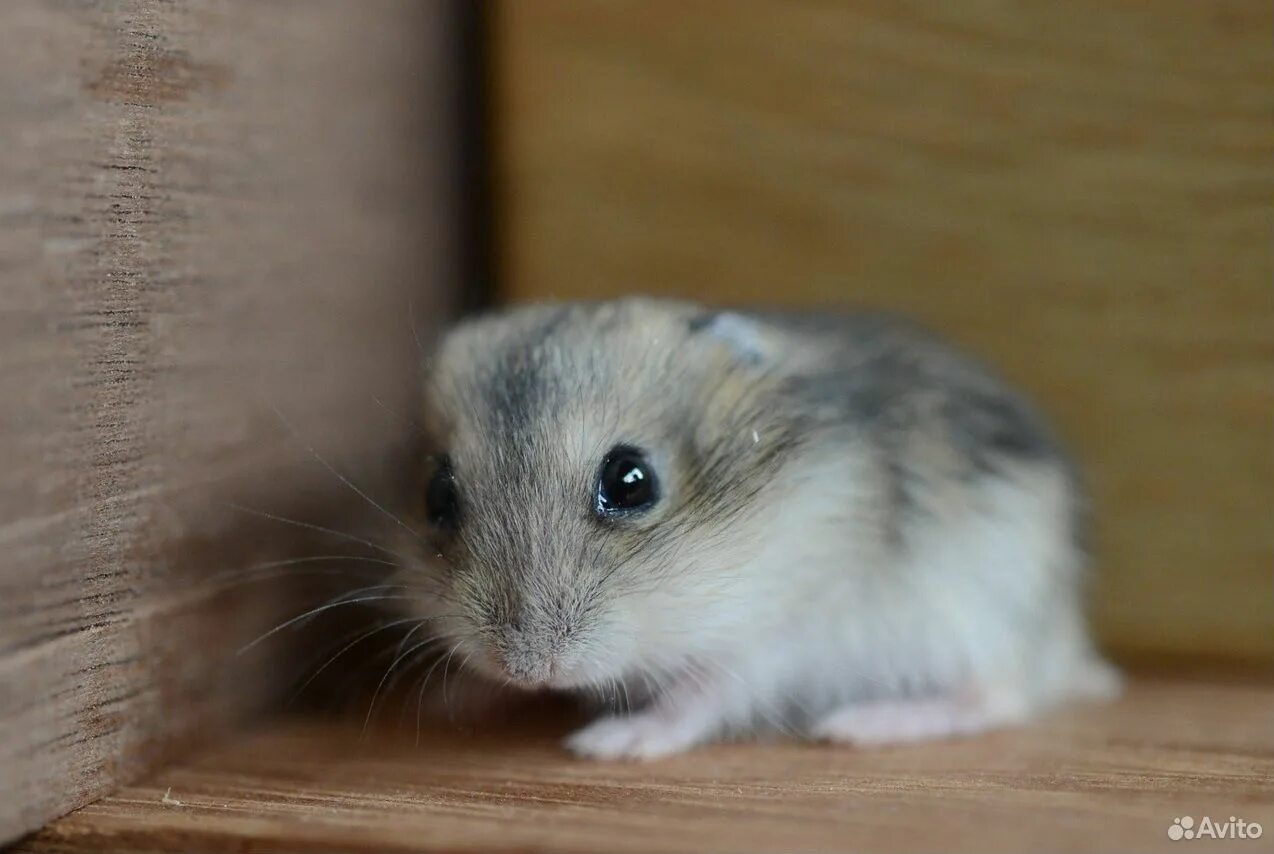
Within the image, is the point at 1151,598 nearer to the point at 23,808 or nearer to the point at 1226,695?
the point at 1226,695

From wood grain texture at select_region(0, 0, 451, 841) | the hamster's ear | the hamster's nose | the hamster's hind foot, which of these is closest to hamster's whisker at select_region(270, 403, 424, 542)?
wood grain texture at select_region(0, 0, 451, 841)

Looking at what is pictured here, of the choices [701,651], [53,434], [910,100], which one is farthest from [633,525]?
[910,100]

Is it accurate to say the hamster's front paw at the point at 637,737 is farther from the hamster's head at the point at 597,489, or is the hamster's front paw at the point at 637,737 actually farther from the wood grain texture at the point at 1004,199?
the wood grain texture at the point at 1004,199

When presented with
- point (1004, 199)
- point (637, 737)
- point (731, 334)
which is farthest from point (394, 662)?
point (1004, 199)

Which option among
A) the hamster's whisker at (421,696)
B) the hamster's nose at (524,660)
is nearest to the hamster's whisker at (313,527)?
the hamster's whisker at (421,696)

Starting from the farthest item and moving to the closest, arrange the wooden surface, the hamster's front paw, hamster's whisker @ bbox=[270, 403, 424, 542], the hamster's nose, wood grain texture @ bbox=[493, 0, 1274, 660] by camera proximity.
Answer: wood grain texture @ bbox=[493, 0, 1274, 660], hamster's whisker @ bbox=[270, 403, 424, 542], the hamster's front paw, the hamster's nose, the wooden surface

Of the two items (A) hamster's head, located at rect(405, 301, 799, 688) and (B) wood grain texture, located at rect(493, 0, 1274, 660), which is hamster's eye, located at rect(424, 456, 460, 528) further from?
(B) wood grain texture, located at rect(493, 0, 1274, 660)

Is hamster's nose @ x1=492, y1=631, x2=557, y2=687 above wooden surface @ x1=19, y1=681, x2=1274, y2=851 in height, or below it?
above
